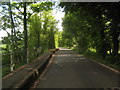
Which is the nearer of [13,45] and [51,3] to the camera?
[13,45]

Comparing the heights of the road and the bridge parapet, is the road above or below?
below

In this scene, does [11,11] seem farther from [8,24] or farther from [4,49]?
[4,49]

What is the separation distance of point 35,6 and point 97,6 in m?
8.29

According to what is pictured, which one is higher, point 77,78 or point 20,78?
point 20,78

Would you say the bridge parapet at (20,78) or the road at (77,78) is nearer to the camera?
the bridge parapet at (20,78)

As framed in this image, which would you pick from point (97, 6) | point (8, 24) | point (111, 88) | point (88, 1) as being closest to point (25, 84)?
point (111, 88)

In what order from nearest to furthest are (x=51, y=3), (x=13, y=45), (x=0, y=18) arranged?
1. (x=13, y=45)
2. (x=0, y=18)
3. (x=51, y=3)

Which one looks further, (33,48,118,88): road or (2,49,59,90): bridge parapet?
(33,48,118,88): road

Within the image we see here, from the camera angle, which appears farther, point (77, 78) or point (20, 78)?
point (77, 78)

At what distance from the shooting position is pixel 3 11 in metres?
17.4

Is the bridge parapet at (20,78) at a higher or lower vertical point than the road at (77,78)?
higher

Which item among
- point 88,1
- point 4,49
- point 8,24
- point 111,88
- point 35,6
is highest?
point 35,6

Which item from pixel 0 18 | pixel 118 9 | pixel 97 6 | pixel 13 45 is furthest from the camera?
pixel 0 18

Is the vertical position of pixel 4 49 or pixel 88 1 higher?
pixel 88 1
